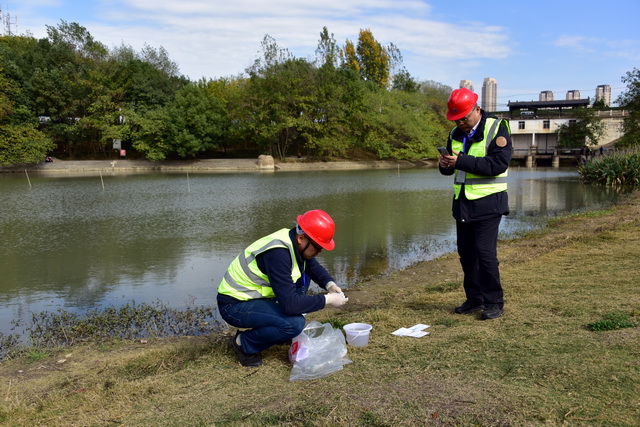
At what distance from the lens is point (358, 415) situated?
2.76 meters

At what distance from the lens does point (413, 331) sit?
14.4ft

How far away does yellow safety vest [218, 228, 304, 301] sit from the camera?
12.5 feet

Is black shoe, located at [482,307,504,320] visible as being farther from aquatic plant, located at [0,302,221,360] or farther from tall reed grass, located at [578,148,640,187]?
tall reed grass, located at [578,148,640,187]

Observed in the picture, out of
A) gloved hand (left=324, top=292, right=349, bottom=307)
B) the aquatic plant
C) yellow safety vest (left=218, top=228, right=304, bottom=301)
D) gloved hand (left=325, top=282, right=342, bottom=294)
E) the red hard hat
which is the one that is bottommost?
the aquatic plant

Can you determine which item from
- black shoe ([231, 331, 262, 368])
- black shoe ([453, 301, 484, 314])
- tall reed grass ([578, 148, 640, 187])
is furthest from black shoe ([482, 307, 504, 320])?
tall reed grass ([578, 148, 640, 187])

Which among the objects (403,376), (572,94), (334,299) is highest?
(572,94)

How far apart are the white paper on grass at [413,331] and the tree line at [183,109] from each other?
45.8 meters

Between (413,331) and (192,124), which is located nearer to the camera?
(413,331)

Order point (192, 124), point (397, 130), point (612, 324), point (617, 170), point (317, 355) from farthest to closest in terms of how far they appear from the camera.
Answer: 1. point (397, 130)
2. point (192, 124)
3. point (617, 170)
4. point (612, 324)
5. point (317, 355)

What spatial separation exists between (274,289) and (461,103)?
237 cm

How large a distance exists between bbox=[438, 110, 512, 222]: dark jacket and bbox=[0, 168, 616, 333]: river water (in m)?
4.12

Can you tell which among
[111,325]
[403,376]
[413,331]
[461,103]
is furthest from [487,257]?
[111,325]

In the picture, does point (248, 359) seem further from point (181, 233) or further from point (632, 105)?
point (632, 105)

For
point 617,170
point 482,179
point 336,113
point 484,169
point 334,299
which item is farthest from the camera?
point 336,113
